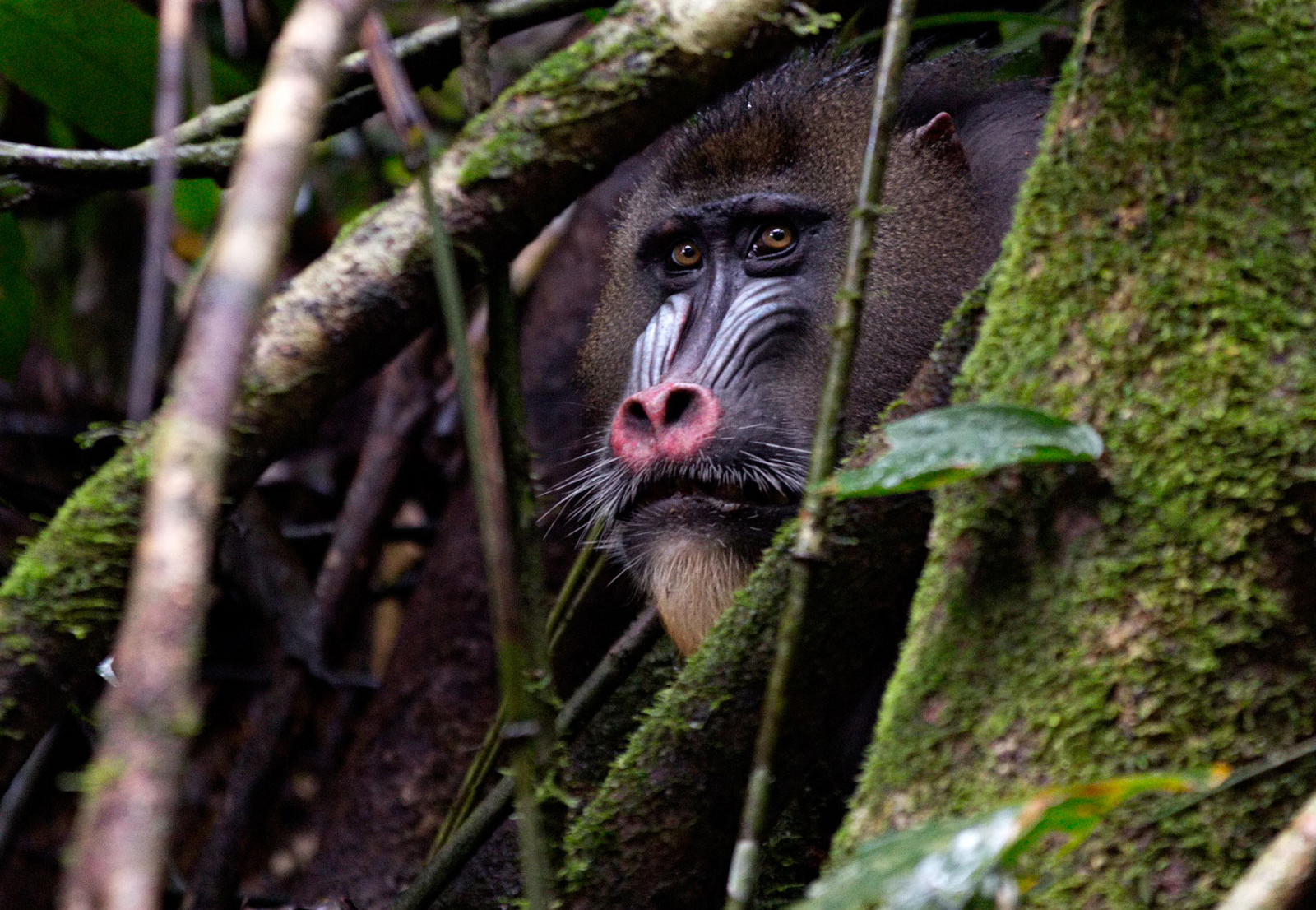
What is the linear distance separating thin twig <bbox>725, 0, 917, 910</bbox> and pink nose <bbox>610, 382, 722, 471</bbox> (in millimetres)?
989

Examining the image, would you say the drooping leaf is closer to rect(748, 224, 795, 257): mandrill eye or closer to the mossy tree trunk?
the mossy tree trunk

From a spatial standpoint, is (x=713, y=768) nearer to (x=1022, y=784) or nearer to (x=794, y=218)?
(x=1022, y=784)

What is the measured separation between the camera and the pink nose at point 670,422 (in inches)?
99.6

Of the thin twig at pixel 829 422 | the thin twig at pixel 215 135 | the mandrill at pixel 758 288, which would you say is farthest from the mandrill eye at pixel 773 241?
the thin twig at pixel 829 422

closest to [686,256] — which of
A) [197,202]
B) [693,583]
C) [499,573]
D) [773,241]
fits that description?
[773,241]

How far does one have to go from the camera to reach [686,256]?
3.08 m

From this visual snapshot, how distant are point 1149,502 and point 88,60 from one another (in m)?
2.50

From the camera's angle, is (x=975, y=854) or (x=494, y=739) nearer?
(x=975, y=854)

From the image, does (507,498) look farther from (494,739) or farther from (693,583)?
(494,739)

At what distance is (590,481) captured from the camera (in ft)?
9.47

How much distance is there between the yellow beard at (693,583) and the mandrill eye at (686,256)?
754 millimetres

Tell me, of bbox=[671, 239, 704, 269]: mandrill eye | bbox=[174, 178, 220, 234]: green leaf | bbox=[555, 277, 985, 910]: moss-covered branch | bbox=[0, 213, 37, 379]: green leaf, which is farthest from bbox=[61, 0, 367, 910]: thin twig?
bbox=[174, 178, 220, 234]: green leaf

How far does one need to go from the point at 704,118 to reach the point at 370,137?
2.51 meters

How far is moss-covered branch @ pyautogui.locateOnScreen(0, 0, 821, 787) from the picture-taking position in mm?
1780
